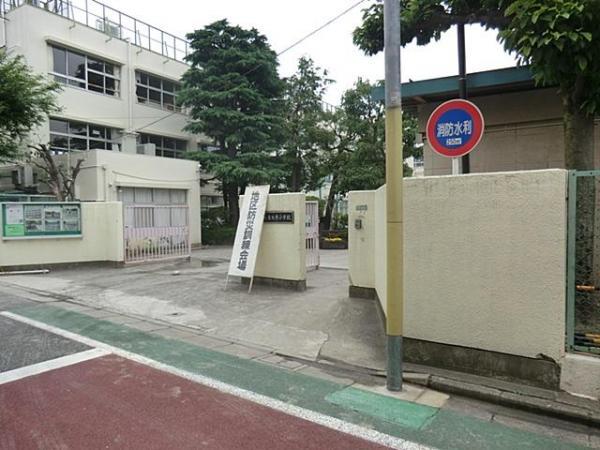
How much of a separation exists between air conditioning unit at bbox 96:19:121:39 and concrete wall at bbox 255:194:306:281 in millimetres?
17490

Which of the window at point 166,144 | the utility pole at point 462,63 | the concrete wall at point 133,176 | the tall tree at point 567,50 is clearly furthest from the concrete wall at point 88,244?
the tall tree at point 567,50

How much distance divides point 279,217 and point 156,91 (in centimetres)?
1841

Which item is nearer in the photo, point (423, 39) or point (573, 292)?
point (573, 292)

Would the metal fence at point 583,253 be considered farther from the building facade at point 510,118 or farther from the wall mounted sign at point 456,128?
the building facade at point 510,118

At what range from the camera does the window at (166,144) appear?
24234 mm

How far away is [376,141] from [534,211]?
17.0 m

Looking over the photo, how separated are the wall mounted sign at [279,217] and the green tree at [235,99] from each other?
1118cm

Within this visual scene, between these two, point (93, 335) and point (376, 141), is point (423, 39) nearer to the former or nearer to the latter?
point (93, 335)

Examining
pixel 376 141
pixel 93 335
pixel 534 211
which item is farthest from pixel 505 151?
pixel 376 141

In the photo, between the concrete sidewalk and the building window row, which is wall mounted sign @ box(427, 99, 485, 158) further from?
the building window row

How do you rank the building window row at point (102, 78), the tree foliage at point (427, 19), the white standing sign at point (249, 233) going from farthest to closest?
the building window row at point (102, 78) < the white standing sign at point (249, 233) < the tree foliage at point (427, 19)

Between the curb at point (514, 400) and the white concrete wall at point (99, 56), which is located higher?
the white concrete wall at point (99, 56)

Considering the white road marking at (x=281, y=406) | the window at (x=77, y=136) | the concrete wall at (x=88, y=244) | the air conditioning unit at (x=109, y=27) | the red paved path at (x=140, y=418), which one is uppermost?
the air conditioning unit at (x=109, y=27)

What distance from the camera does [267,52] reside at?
22.3 metres
